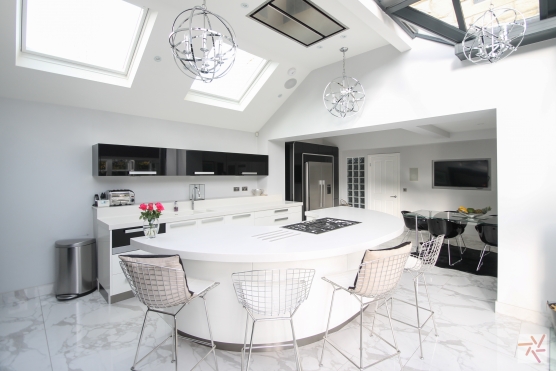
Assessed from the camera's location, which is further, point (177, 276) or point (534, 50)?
point (534, 50)

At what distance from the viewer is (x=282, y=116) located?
5.09m

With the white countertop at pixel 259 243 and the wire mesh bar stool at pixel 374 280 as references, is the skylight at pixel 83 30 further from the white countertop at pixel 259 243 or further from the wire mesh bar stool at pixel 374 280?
the wire mesh bar stool at pixel 374 280

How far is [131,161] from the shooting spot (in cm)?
363

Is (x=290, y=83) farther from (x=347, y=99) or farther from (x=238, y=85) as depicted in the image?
(x=347, y=99)

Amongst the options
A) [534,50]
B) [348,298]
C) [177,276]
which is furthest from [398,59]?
[177,276]

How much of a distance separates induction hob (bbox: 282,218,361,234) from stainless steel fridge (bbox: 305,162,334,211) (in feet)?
8.91

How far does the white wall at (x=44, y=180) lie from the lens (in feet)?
10.2

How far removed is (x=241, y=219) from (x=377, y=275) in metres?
2.86

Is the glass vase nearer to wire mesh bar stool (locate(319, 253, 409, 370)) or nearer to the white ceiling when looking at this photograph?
wire mesh bar stool (locate(319, 253, 409, 370))

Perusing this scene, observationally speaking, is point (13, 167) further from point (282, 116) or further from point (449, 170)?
point (449, 170)

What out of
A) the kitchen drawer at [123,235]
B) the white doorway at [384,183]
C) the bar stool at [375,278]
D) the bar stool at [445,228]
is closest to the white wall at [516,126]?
the bar stool at [445,228]

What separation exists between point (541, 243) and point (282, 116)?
154 inches

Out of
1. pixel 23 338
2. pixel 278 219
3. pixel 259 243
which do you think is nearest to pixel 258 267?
pixel 259 243

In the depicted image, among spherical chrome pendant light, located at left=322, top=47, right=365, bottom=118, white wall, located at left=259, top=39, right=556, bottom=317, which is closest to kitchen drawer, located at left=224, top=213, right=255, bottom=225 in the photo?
spherical chrome pendant light, located at left=322, top=47, right=365, bottom=118
